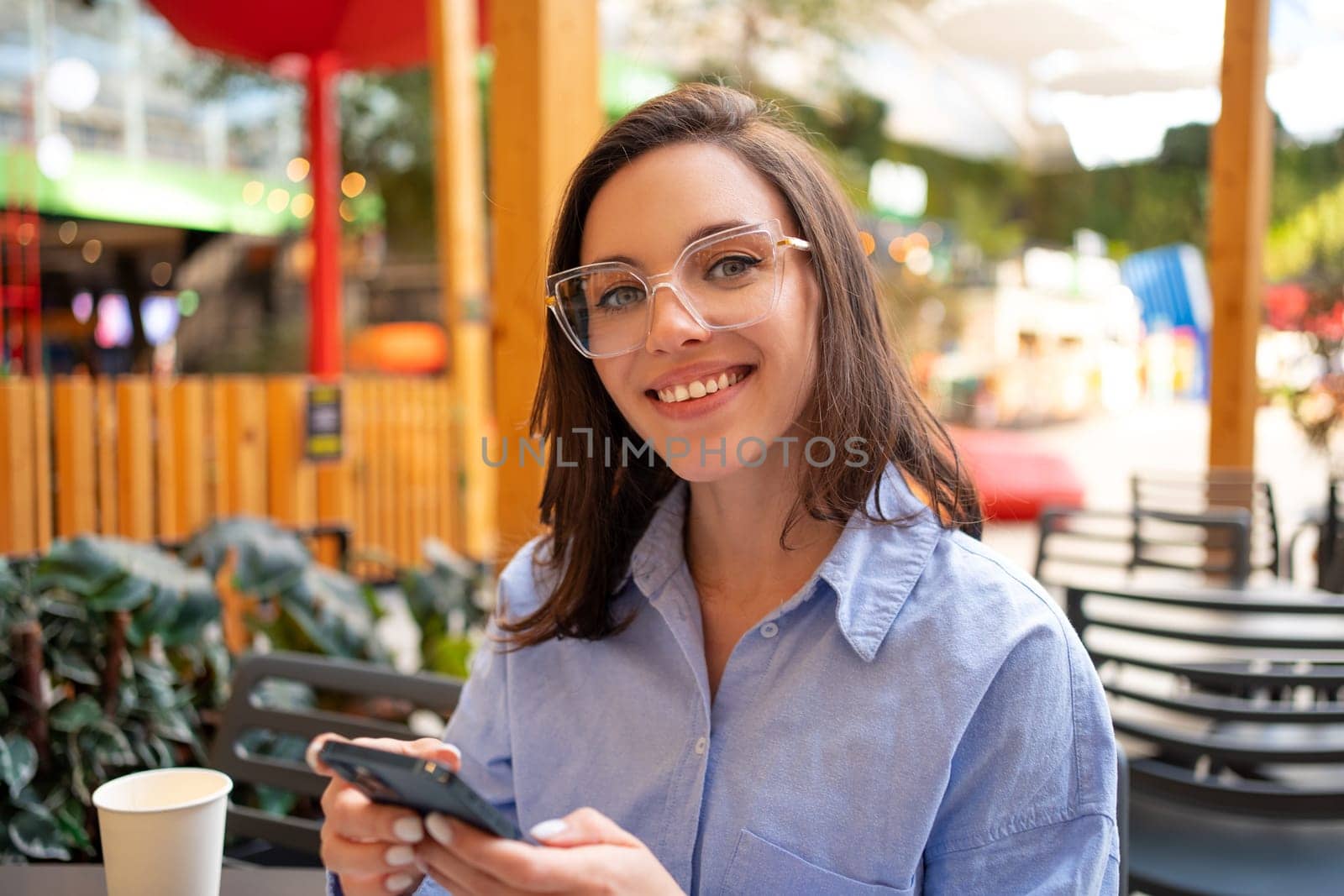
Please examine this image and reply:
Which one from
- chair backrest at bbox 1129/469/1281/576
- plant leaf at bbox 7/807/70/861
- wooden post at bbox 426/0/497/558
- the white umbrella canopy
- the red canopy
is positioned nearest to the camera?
plant leaf at bbox 7/807/70/861

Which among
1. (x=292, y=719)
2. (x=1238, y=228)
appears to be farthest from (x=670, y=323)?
(x=1238, y=228)

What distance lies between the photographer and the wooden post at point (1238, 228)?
12.6ft

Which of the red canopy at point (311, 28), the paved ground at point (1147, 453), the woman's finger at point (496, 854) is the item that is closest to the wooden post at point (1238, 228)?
the paved ground at point (1147, 453)

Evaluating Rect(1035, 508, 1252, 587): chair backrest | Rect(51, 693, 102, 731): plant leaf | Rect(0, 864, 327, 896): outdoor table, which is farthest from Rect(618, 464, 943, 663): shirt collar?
Rect(1035, 508, 1252, 587): chair backrest

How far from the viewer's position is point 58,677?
2.06 metres

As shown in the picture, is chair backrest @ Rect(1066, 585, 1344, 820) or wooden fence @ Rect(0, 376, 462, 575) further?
wooden fence @ Rect(0, 376, 462, 575)

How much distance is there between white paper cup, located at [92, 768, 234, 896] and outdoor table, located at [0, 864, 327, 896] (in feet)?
0.34

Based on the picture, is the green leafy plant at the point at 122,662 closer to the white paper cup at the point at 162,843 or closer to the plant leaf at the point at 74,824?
the plant leaf at the point at 74,824

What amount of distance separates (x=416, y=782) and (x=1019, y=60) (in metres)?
19.5

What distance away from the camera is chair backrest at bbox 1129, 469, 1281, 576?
3434 millimetres

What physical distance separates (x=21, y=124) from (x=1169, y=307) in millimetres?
17152

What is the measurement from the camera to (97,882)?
1045 millimetres

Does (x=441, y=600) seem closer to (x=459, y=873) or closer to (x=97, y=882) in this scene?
(x=97, y=882)

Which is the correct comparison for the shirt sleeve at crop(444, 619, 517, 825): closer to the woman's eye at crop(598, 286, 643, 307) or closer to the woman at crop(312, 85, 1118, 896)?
the woman at crop(312, 85, 1118, 896)
